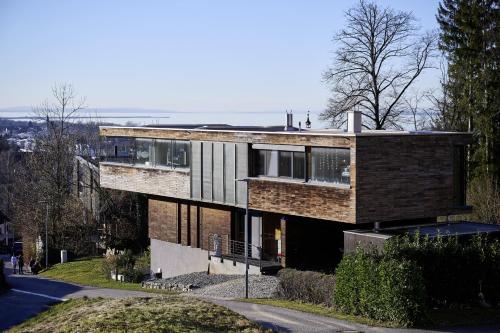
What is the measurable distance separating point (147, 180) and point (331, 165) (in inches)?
547

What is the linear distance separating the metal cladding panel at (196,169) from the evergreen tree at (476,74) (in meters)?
18.7

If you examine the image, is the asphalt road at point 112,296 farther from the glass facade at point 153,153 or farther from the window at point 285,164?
the glass facade at point 153,153

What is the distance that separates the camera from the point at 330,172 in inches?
1229

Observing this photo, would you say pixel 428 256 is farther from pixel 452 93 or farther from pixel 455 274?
pixel 452 93

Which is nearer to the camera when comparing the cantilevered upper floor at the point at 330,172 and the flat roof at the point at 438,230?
the flat roof at the point at 438,230

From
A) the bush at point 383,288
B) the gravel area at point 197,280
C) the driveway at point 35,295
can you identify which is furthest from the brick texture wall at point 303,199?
the driveway at point 35,295

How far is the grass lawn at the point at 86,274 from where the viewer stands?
129 feet

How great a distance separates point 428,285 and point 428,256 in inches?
36.9

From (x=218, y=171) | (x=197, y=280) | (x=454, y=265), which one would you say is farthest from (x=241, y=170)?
(x=454, y=265)

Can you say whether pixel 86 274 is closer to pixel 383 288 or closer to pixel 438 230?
pixel 438 230

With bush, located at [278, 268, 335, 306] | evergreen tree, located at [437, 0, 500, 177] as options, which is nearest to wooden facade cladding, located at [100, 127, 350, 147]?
bush, located at [278, 268, 335, 306]

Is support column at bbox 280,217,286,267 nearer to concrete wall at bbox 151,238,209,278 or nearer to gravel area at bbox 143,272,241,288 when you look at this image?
gravel area at bbox 143,272,241,288

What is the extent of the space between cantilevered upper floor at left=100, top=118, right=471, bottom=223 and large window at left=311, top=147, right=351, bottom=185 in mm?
38

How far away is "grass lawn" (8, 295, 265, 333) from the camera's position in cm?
2196
